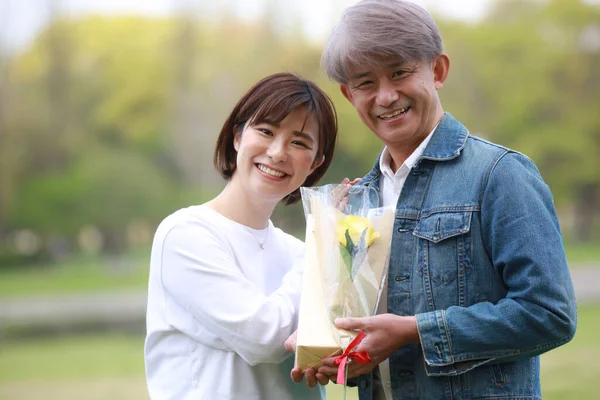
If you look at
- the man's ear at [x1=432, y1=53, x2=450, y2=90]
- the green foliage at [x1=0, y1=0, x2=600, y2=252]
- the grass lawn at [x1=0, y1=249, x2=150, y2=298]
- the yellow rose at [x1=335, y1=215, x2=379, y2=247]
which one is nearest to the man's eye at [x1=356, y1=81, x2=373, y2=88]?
the man's ear at [x1=432, y1=53, x2=450, y2=90]

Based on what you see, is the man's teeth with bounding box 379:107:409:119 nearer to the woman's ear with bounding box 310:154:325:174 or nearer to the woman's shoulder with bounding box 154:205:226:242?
the woman's ear with bounding box 310:154:325:174

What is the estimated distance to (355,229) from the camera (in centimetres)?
162

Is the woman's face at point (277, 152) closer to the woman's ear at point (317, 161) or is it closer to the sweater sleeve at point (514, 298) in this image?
the woman's ear at point (317, 161)

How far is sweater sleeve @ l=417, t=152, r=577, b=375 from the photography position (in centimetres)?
150

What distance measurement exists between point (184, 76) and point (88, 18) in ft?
7.44

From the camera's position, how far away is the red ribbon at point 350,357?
152cm

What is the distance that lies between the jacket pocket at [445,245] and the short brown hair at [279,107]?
0.43m

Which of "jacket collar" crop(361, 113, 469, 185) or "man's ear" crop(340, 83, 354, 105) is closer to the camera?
"jacket collar" crop(361, 113, 469, 185)

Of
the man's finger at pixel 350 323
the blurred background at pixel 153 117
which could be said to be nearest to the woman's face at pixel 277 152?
the man's finger at pixel 350 323

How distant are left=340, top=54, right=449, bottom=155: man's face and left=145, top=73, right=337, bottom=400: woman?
0.19 m

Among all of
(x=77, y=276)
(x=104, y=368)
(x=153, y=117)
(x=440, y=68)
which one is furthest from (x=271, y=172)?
(x=153, y=117)

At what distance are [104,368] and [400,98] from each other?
9.98 m

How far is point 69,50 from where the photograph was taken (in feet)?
47.1

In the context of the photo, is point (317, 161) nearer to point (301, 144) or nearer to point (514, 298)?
point (301, 144)
